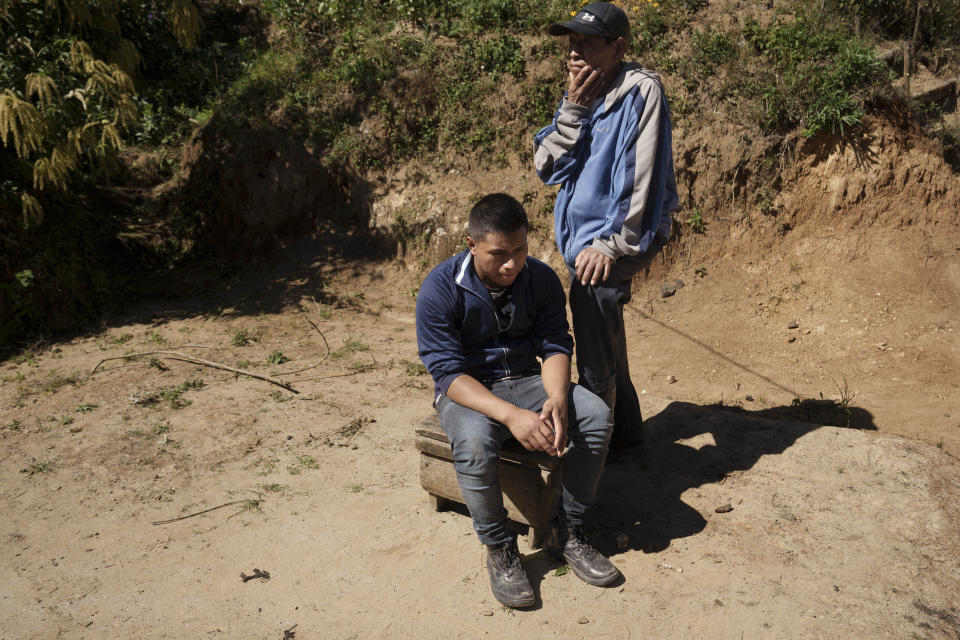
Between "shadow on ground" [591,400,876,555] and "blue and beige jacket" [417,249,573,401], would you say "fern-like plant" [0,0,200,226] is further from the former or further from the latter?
"shadow on ground" [591,400,876,555]

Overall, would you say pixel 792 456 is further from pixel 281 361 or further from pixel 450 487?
pixel 281 361

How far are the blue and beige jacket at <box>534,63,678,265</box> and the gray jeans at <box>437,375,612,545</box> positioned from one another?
758mm

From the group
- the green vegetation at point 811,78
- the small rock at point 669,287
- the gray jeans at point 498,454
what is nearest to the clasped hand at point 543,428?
the gray jeans at point 498,454

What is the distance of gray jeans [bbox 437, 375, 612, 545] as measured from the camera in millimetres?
2801

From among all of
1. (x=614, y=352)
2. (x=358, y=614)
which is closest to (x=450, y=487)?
(x=358, y=614)

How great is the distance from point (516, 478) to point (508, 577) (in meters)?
0.45

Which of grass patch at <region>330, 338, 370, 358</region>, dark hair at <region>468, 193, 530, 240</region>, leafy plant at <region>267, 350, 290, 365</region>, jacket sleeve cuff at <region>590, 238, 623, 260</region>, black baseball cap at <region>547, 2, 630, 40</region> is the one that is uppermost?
black baseball cap at <region>547, 2, 630, 40</region>

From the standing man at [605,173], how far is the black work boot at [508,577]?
907mm

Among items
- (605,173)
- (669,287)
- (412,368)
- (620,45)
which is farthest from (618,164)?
(669,287)

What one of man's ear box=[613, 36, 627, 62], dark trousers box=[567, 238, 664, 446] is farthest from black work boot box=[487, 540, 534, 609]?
man's ear box=[613, 36, 627, 62]

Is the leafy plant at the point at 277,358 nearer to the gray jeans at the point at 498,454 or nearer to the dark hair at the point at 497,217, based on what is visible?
the gray jeans at the point at 498,454

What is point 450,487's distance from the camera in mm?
3355

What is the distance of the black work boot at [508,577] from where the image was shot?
2.81 metres

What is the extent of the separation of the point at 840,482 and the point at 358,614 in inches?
101
